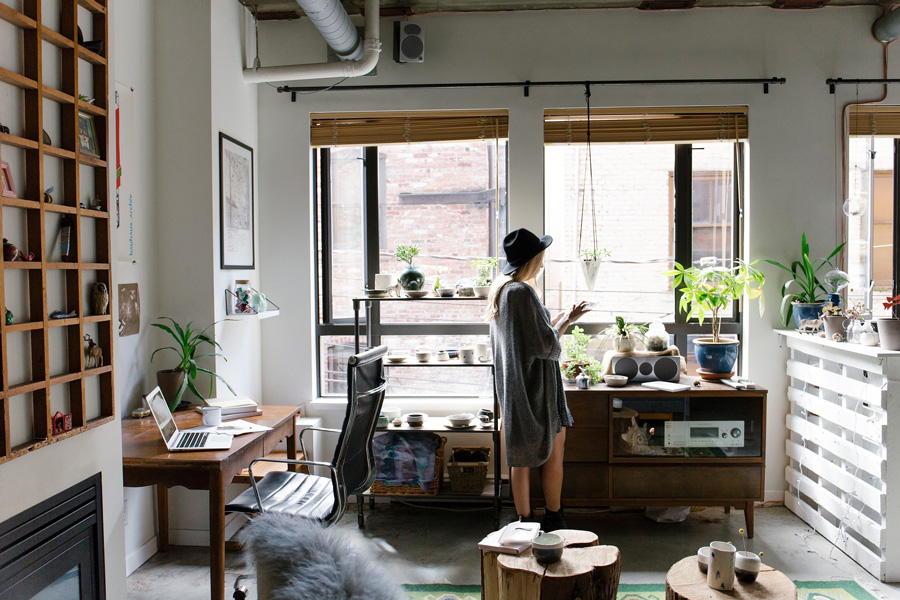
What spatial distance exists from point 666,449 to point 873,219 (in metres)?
1.98

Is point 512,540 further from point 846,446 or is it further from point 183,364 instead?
point 846,446

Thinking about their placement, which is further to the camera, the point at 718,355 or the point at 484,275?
the point at 484,275

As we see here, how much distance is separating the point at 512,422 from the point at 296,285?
162cm

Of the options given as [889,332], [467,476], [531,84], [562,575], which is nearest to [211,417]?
[467,476]

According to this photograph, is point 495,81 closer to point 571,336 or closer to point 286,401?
point 571,336

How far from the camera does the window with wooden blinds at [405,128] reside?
3881 millimetres

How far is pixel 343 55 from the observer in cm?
368

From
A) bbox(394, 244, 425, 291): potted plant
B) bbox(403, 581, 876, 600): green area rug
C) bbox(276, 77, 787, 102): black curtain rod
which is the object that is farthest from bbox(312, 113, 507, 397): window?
bbox(403, 581, 876, 600): green area rug

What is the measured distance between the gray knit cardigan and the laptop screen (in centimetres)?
148

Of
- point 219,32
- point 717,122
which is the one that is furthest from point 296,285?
point 717,122

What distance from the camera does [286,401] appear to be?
3977mm

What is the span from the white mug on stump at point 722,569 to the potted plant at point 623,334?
5.42ft

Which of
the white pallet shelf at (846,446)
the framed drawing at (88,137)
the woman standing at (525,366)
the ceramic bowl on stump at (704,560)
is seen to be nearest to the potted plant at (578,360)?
the woman standing at (525,366)

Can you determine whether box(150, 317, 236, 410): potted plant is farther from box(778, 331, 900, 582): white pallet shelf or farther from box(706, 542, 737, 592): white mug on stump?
box(778, 331, 900, 582): white pallet shelf
